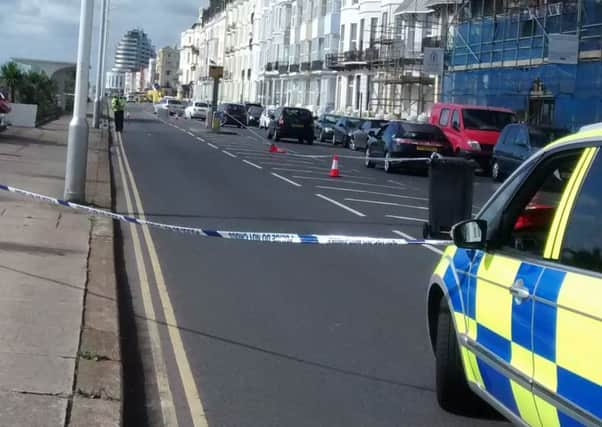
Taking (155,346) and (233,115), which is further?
(233,115)

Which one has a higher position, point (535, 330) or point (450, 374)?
point (535, 330)

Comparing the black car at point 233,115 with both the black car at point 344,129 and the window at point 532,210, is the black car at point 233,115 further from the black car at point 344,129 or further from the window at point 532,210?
the window at point 532,210

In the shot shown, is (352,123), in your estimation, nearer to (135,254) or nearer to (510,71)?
(510,71)

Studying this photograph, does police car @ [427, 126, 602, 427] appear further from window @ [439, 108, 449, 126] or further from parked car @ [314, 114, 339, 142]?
parked car @ [314, 114, 339, 142]

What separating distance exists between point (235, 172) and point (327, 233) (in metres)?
11.5

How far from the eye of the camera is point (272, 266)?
11.5 meters

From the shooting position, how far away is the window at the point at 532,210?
16.3 feet

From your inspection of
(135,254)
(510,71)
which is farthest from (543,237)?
(510,71)

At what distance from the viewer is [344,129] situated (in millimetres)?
47344

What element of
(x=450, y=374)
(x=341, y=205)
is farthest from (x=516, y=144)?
(x=450, y=374)

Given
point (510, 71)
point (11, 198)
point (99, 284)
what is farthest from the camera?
point (510, 71)

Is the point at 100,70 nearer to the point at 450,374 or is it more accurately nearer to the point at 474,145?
the point at 474,145

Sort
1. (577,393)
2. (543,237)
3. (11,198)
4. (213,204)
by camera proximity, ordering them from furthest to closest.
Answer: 1. (213,204)
2. (11,198)
3. (543,237)
4. (577,393)

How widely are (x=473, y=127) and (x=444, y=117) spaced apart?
5.30 feet
